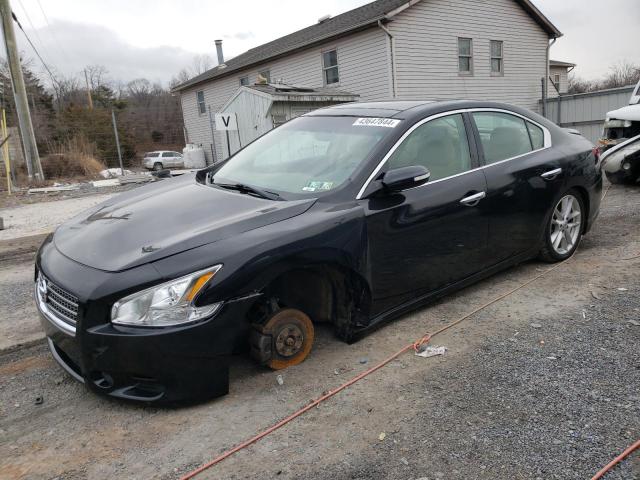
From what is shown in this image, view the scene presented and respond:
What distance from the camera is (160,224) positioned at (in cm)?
307

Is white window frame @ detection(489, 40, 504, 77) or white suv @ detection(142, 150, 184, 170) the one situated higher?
white window frame @ detection(489, 40, 504, 77)

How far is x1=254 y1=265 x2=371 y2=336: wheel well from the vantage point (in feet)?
10.4

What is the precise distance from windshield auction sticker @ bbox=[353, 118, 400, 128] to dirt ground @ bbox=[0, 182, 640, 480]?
56.5 inches

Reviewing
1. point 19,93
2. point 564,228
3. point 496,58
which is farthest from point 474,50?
point 564,228

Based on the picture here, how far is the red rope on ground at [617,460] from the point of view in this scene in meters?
2.20

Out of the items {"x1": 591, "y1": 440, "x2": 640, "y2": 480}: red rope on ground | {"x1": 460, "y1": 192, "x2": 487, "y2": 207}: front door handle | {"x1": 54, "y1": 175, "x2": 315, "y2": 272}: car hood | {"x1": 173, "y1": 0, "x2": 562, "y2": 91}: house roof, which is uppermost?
{"x1": 173, "y1": 0, "x2": 562, "y2": 91}: house roof

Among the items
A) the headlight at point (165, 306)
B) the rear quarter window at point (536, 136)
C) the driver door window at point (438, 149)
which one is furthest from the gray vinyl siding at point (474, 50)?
the headlight at point (165, 306)

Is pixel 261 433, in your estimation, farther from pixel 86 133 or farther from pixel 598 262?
pixel 86 133

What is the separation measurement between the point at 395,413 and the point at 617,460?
1.01 metres

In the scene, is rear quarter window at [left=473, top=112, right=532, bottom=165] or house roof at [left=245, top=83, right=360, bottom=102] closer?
rear quarter window at [left=473, top=112, right=532, bottom=165]

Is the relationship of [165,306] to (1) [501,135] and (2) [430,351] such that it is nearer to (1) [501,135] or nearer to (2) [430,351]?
(2) [430,351]

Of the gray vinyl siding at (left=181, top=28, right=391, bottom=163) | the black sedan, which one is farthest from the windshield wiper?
the gray vinyl siding at (left=181, top=28, right=391, bottom=163)

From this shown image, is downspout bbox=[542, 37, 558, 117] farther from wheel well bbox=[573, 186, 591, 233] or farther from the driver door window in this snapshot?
the driver door window

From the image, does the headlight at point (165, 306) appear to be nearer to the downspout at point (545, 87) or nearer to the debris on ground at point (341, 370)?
the debris on ground at point (341, 370)
